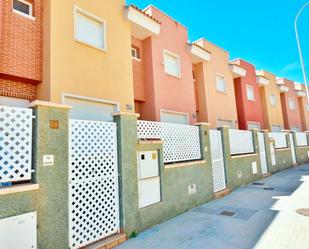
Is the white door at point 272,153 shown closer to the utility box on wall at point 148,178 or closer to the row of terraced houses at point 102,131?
the row of terraced houses at point 102,131

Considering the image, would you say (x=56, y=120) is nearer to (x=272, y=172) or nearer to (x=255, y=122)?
(x=272, y=172)

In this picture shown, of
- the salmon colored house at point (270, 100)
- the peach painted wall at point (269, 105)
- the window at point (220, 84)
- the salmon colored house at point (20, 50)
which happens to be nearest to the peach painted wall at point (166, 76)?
the window at point (220, 84)

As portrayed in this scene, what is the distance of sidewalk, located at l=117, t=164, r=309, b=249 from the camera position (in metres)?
4.96

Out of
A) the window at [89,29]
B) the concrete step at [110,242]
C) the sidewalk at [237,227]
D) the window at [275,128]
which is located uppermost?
the window at [89,29]

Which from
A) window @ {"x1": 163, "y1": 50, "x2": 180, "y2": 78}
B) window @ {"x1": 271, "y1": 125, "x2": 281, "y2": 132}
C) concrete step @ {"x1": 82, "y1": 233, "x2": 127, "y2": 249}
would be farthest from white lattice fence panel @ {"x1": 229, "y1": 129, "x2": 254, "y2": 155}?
window @ {"x1": 271, "y1": 125, "x2": 281, "y2": 132}

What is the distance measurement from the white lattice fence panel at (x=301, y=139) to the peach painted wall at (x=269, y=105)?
2.10 m

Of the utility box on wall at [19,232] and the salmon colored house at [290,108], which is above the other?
the salmon colored house at [290,108]

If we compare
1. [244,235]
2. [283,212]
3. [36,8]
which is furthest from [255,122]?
[36,8]

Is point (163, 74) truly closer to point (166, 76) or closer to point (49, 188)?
point (166, 76)

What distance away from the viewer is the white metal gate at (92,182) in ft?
15.7

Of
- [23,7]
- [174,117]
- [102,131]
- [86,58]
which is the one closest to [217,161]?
[174,117]

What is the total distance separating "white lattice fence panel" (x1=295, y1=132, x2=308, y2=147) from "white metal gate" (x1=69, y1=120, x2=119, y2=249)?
20601mm

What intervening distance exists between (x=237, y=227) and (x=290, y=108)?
25.0 meters

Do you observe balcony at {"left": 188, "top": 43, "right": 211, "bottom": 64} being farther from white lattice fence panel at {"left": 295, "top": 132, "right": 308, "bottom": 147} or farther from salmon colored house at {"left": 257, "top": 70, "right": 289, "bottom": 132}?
white lattice fence panel at {"left": 295, "top": 132, "right": 308, "bottom": 147}
